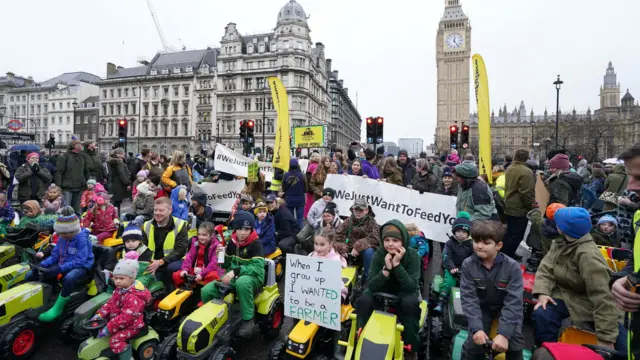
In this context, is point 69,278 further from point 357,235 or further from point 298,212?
point 298,212

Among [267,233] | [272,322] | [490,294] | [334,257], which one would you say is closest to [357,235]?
[334,257]

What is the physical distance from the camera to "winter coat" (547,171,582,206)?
5840mm

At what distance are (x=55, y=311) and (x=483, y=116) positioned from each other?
7.90 metres

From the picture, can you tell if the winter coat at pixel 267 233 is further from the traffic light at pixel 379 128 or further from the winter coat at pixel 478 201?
the traffic light at pixel 379 128

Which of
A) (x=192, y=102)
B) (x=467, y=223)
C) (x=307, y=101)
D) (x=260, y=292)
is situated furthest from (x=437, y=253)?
(x=192, y=102)

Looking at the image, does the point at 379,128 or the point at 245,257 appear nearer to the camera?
the point at 245,257

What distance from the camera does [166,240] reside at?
511 centimetres

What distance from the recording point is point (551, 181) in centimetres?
595

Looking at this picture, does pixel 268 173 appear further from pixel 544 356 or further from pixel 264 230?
pixel 544 356

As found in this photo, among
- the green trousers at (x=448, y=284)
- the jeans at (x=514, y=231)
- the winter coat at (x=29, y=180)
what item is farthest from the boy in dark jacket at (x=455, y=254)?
the winter coat at (x=29, y=180)

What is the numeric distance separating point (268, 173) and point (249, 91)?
4922 cm

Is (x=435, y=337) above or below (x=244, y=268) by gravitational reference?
below

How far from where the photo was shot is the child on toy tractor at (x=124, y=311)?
11.9ft

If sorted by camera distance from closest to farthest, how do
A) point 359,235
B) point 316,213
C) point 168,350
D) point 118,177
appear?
point 168,350 < point 359,235 < point 316,213 < point 118,177
